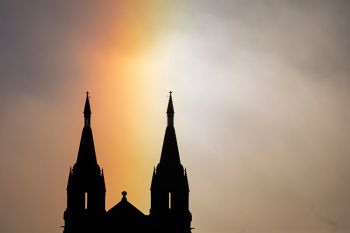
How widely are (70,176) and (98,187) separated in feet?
8.64

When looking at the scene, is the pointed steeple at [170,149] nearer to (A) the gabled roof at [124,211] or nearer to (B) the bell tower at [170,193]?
(B) the bell tower at [170,193]

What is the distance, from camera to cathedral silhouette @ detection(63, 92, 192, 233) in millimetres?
84750

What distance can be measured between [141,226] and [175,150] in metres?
6.83

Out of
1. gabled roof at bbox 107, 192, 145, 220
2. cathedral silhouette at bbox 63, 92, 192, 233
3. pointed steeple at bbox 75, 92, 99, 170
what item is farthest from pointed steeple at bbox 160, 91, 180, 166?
pointed steeple at bbox 75, 92, 99, 170

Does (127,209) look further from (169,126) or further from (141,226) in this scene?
(169,126)

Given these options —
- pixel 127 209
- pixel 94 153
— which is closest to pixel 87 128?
pixel 94 153

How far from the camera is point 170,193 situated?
8531 centimetres

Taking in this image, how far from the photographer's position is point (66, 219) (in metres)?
85.9

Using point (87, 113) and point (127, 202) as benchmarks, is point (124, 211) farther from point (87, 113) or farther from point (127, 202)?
point (87, 113)

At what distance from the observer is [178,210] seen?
8519 centimetres

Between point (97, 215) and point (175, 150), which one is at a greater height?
point (175, 150)

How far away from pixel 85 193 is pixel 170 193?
7.04 metres

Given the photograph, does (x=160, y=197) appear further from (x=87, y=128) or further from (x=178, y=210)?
(x=87, y=128)

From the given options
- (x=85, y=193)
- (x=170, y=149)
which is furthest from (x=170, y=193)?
(x=85, y=193)
